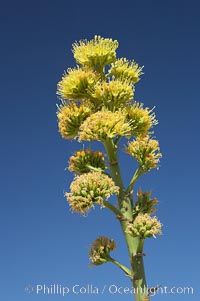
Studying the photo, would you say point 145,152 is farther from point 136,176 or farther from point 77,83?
point 77,83

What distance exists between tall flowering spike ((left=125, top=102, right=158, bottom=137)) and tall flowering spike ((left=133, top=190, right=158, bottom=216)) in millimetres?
1389

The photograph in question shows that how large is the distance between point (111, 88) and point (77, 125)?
101 centimetres

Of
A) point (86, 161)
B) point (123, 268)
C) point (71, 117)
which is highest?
point (71, 117)

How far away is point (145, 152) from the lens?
28.8ft

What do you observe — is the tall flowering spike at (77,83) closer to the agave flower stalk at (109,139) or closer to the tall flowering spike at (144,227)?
the agave flower stalk at (109,139)

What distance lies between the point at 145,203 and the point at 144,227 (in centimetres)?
87

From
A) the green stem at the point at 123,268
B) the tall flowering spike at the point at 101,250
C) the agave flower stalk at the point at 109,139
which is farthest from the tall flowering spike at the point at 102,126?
the green stem at the point at 123,268

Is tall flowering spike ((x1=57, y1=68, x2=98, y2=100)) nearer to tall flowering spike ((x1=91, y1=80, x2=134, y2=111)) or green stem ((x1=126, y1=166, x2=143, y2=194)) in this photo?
tall flowering spike ((x1=91, y1=80, x2=134, y2=111))

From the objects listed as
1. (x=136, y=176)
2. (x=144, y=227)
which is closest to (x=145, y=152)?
(x=136, y=176)

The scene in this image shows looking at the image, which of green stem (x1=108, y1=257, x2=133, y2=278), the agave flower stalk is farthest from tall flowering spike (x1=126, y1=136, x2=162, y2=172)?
green stem (x1=108, y1=257, x2=133, y2=278)

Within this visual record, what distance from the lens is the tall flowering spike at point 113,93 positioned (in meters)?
8.95

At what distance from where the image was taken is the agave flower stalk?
7906 mm

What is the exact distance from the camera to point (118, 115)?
336 inches

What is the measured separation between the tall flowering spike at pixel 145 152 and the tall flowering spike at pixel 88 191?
3.19 ft
